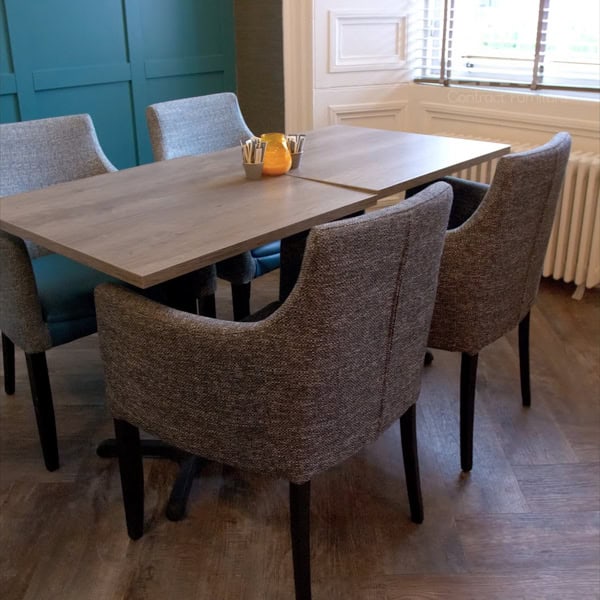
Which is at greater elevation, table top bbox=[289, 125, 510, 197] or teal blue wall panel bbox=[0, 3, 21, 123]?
teal blue wall panel bbox=[0, 3, 21, 123]

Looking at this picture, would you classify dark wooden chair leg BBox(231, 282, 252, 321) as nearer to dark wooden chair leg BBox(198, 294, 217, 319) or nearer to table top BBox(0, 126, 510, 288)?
dark wooden chair leg BBox(198, 294, 217, 319)

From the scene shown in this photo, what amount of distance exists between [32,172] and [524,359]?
5.56 feet

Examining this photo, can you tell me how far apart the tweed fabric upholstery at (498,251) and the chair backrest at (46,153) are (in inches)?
49.6

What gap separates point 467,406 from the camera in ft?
6.74

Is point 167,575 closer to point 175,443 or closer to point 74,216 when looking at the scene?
point 175,443

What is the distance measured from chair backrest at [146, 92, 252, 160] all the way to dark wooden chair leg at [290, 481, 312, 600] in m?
1.49

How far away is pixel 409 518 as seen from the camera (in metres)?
1.94

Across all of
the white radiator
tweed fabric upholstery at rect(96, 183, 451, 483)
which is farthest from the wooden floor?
the white radiator

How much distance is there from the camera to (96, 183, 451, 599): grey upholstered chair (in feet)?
4.36

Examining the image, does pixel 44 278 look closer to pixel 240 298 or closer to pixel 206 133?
pixel 240 298

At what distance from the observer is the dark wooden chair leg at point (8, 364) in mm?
2480

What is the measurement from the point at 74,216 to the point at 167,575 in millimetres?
900

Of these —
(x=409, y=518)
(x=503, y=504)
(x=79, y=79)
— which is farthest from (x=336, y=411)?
(x=79, y=79)

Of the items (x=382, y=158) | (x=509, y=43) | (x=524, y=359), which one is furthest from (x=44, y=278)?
(x=509, y=43)
